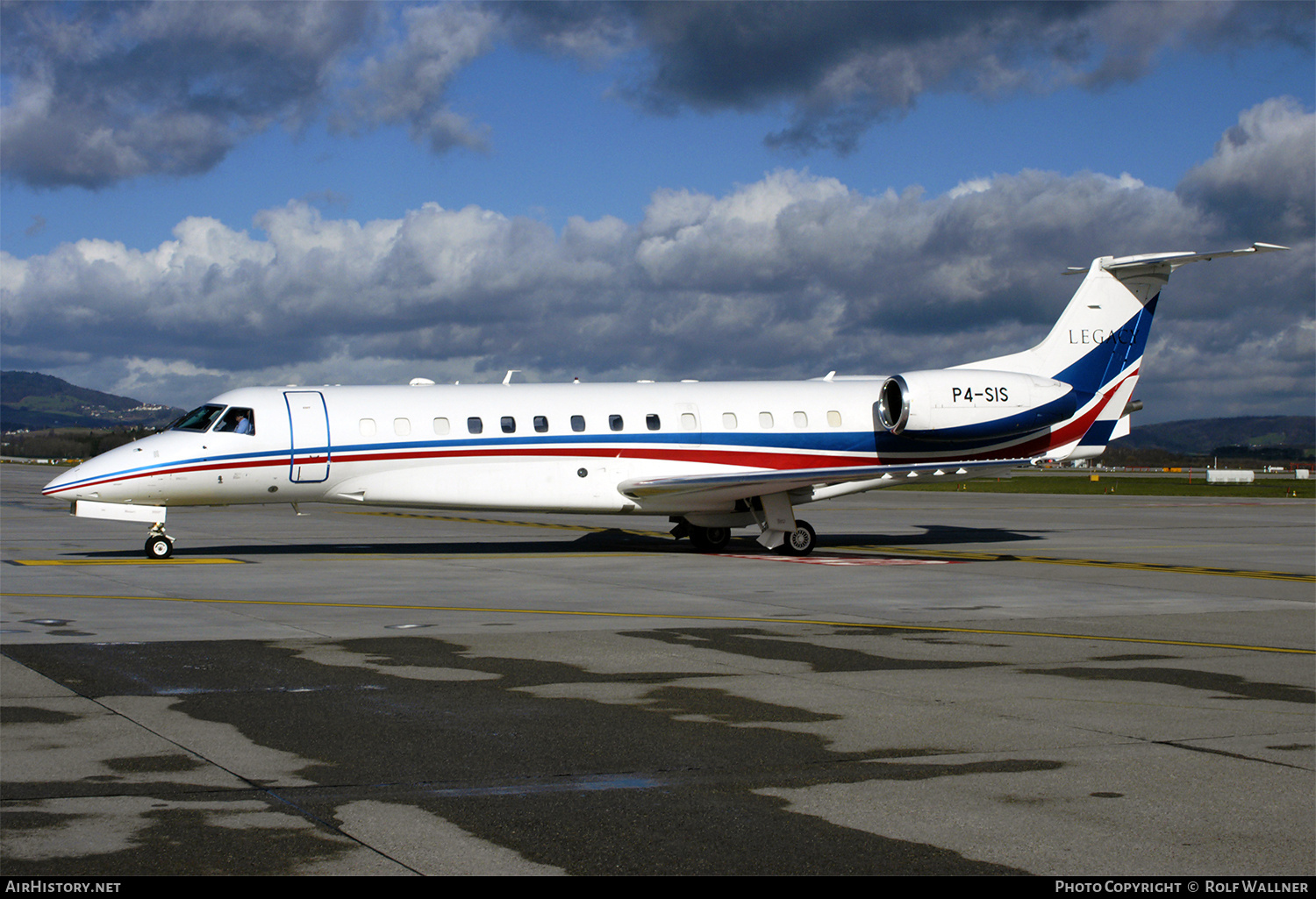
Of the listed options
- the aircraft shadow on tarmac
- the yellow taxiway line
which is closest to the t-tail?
the aircraft shadow on tarmac

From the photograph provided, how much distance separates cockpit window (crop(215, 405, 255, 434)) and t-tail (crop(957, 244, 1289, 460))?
15.8 m

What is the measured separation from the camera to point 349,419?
78.7ft

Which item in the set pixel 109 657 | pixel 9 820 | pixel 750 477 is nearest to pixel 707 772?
pixel 9 820

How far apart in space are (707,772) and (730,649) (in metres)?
5.09

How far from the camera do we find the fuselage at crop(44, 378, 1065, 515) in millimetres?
23219

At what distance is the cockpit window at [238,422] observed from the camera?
2347 centimetres

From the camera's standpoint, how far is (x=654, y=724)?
9055mm

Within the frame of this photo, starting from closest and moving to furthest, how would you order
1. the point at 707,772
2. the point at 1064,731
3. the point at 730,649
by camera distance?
the point at 707,772 → the point at 1064,731 → the point at 730,649

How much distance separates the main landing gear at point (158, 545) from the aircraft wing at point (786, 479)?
351 inches

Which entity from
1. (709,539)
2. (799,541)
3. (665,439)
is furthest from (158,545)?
(799,541)

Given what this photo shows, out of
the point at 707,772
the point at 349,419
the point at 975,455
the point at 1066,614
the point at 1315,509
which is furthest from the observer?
the point at 1315,509

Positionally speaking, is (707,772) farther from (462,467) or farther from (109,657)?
(462,467)

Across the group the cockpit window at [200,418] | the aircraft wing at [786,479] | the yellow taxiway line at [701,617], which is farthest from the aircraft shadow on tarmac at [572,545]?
the yellow taxiway line at [701,617]

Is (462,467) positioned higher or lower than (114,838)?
higher
